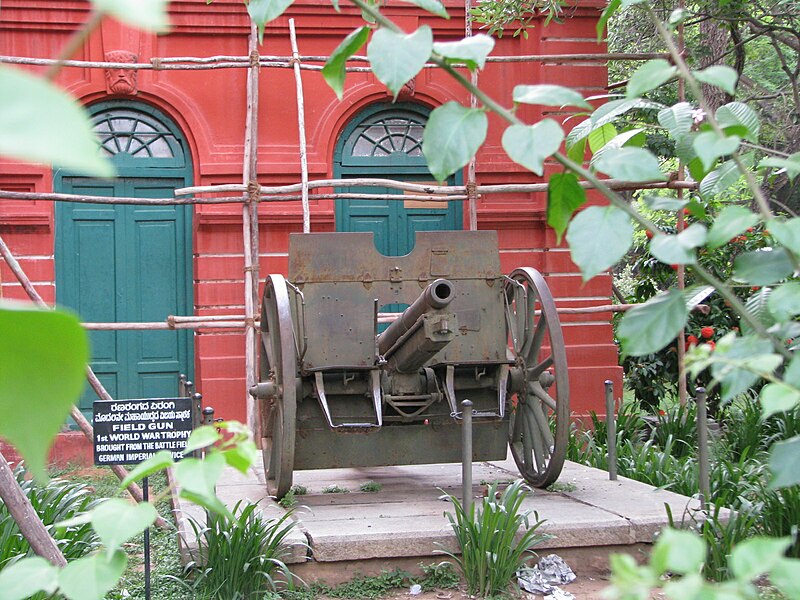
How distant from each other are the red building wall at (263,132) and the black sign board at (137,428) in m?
3.62

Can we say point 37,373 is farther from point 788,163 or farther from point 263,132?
point 263,132

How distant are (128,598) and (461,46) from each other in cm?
414

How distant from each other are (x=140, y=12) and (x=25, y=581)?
1.20 feet

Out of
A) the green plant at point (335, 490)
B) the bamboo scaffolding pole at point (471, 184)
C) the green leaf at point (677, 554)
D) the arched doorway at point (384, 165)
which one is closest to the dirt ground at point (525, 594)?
the green plant at point (335, 490)

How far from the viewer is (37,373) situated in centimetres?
37

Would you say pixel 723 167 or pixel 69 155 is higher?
pixel 723 167

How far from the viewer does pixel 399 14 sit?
28.2 feet

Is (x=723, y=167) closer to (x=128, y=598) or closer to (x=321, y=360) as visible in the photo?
(x=128, y=598)

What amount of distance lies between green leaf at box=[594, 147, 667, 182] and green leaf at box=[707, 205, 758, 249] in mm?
58

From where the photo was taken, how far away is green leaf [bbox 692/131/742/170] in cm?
72

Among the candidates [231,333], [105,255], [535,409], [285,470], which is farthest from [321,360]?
[105,255]

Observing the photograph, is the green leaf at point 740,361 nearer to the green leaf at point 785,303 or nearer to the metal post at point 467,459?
the green leaf at point 785,303

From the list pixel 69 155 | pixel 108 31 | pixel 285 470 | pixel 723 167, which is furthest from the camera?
pixel 108 31

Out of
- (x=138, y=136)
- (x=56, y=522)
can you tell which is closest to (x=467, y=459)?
(x=56, y=522)
